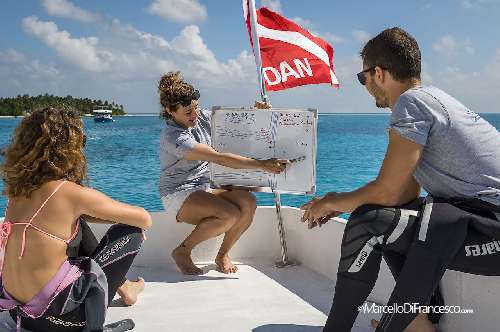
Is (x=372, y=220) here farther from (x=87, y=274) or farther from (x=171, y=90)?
(x=171, y=90)

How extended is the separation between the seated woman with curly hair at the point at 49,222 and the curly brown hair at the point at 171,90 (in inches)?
48.9

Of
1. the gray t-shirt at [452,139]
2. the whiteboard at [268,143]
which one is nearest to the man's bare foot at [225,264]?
the whiteboard at [268,143]

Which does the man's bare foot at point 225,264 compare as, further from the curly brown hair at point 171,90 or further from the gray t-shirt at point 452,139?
the gray t-shirt at point 452,139

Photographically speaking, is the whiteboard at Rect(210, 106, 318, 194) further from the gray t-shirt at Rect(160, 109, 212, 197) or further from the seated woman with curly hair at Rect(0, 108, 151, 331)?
the seated woman with curly hair at Rect(0, 108, 151, 331)

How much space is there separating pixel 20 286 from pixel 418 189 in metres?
1.44

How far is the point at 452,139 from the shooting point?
1765mm

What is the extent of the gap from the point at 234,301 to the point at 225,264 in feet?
1.63

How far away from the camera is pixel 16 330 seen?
2.27 meters

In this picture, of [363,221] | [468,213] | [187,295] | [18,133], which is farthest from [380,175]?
[187,295]

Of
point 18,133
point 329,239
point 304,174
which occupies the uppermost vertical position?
point 18,133

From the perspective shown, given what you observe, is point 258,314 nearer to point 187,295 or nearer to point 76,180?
point 187,295

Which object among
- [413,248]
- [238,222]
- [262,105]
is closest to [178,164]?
[238,222]

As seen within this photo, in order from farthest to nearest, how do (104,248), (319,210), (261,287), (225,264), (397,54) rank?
(225,264)
(261,287)
(104,248)
(319,210)
(397,54)

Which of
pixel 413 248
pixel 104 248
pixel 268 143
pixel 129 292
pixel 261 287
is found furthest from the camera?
pixel 268 143
